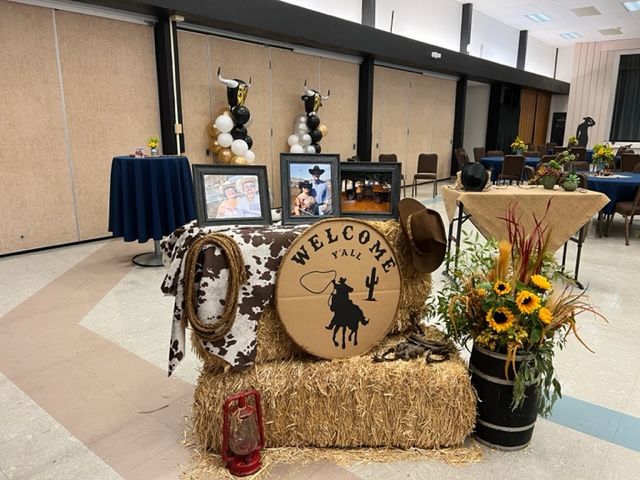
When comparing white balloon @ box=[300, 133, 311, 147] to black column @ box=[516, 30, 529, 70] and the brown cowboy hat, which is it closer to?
the brown cowboy hat

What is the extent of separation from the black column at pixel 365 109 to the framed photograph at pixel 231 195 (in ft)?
24.0

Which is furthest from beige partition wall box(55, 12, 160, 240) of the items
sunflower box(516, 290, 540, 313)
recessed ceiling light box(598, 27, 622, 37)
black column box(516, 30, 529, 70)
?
recessed ceiling light box(598, 27, 622, 37)

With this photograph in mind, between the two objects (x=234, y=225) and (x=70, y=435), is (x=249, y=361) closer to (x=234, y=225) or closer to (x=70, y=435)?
(x=234, y=225)

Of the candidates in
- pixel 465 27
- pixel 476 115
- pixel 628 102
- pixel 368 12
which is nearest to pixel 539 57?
pixel 628 102

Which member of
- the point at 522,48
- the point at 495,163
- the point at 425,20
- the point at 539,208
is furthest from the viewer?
the point at 522,48

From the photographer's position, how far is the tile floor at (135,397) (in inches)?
69.6

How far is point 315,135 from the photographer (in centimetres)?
767

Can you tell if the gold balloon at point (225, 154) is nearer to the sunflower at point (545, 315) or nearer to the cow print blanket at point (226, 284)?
the cow print blanket at point (226, 284)

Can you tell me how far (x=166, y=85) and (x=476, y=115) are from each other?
10.5 meters

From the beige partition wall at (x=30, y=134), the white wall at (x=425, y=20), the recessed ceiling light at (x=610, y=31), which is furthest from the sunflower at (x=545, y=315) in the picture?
the recessed ceiling light at (x=610, y=31)

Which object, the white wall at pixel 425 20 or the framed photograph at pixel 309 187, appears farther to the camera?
the white wall at pixel 425 20

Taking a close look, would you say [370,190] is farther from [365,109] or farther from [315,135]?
[365,109]

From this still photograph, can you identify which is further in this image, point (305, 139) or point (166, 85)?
point (305, 139)

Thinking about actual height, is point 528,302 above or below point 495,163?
below
